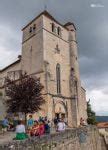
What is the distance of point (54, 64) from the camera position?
37.4 m

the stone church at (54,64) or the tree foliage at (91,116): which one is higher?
the stone church at (54,64)

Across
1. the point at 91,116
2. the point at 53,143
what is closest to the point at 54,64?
the point at 91,116

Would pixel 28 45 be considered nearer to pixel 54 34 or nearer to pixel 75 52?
pixel 54 34

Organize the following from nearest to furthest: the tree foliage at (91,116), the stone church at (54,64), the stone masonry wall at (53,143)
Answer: the stone masonry wall at (53,143), the stone church at (54,64), the tree foliage at (91,116)

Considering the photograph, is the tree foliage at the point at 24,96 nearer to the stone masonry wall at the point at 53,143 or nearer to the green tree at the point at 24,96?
the green tree at the point at 24,96

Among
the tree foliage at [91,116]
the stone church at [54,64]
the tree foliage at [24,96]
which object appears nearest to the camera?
the tree foliage at [24,96]

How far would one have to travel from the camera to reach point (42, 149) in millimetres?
11547

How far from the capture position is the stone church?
3485 centimetres

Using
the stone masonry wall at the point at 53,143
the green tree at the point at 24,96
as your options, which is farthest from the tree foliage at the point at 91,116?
the stone masonry wall at the point at 53,143

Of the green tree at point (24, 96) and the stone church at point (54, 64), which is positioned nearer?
the green tree at point (24, 96)

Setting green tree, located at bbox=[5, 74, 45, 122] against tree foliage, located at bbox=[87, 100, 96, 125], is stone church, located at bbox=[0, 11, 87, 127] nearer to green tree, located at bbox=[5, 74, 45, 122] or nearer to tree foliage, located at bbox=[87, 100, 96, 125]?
tree foliage, located at bbox=[87, 100, 96, 125]

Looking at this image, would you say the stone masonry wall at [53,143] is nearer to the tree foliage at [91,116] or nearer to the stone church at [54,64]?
the stone church at [54,64]

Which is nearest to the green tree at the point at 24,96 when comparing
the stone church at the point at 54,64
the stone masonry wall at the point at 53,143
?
the stone masonry wall at the point at 53,143

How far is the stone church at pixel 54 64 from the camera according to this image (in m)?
34.8
